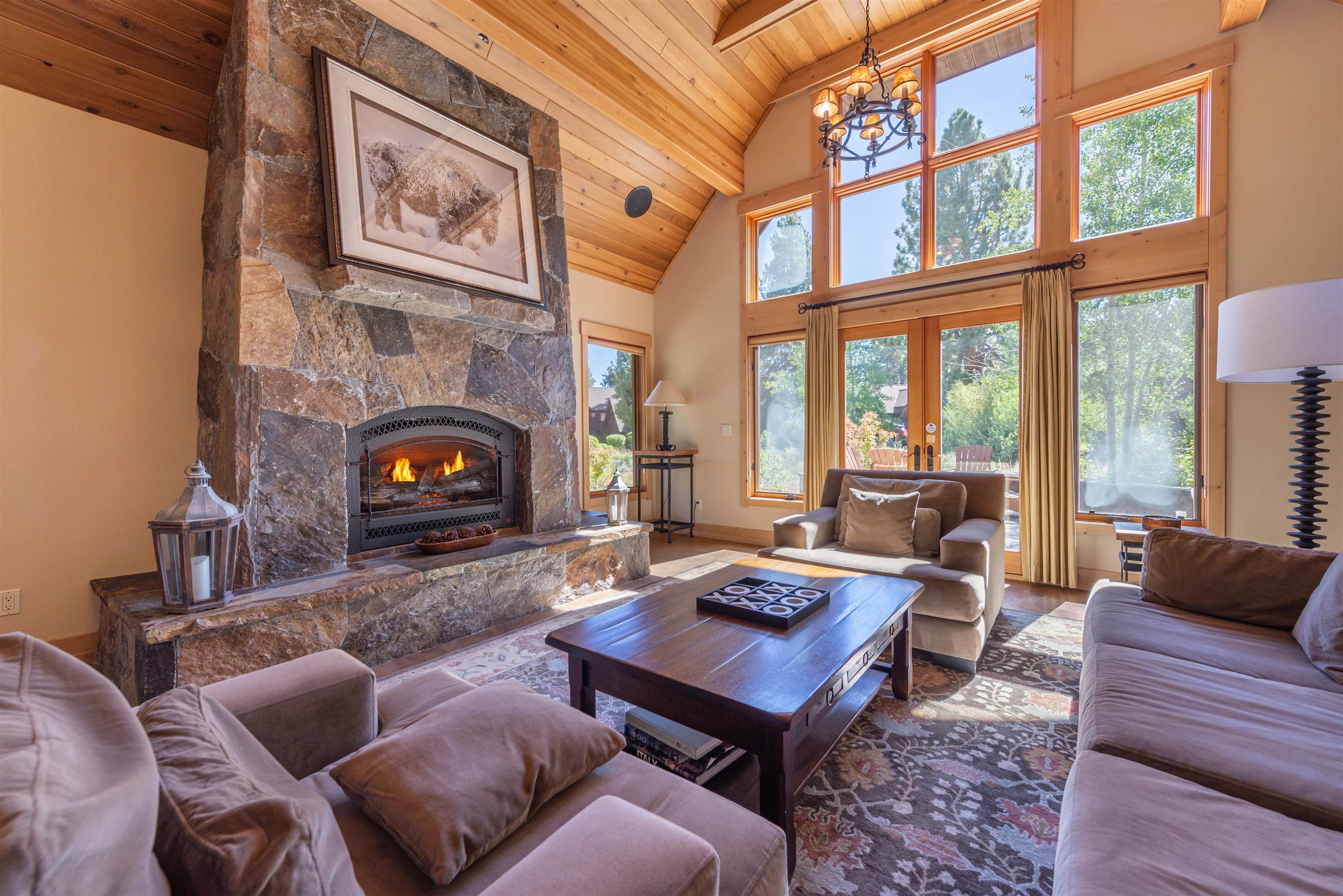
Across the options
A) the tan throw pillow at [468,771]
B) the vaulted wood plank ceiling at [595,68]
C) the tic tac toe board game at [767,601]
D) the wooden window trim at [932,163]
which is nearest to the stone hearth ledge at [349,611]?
the tic tac toe board game at [767,601]

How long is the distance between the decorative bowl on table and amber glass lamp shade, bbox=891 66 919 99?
3.16 metres

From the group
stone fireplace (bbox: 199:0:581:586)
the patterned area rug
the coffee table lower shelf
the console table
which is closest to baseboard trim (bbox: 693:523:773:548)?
the console table

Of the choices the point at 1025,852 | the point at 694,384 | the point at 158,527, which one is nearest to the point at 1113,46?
the point at 694,384

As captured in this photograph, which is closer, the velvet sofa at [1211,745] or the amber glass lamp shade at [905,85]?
the velvet sofa at [1211,745]

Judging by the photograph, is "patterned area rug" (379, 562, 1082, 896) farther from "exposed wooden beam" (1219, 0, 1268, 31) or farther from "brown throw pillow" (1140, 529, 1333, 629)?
"exposed wooden beam" (1219, 0, 1268, 31)

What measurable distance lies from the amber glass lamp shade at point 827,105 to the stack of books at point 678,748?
2783mm

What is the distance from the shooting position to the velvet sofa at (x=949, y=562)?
2430mm

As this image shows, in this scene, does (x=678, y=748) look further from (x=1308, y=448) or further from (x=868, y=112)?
(x=1308, y=448)

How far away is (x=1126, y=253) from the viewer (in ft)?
12.0

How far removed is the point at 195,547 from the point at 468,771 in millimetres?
1966

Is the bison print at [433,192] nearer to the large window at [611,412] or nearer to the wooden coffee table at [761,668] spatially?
the large window at [611,412]

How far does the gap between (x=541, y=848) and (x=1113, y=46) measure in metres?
5.37

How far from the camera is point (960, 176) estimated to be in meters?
4.38

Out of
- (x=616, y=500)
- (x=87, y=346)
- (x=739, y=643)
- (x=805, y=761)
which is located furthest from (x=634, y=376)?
(x=805, y=761)
